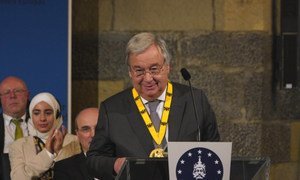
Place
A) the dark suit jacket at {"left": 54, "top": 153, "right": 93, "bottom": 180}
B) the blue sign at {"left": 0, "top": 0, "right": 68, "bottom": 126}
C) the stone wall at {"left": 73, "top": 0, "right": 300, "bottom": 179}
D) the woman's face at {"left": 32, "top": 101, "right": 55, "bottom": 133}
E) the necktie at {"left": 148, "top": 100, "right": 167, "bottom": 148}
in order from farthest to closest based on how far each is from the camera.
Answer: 1. the stone wall at {"left": 73, "top": 0, "right": 300, "bottom": 179}
2. the blue sign at {"left": 0, "top": 0, "right": 68, "bottom": 126}
3. the woman's face at {"left": 32, "top": 101, "right": 55, "bottom": 133}
4. the dark suit jacket at {"left": 54, "top": 153, "right": 93, "bottom": 180}
5. the necktie at {"left": 148, "top": 100, "right": 167, "bottom": 148}

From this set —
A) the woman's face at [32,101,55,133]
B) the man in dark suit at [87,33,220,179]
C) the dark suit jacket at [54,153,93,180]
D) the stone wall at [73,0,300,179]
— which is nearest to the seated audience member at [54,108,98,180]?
the dark suit jacket at [54,153,93,180]

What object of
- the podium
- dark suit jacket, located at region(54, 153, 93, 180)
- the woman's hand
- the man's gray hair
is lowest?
dark suit jacket, located at region(54, 153, 93, 180)

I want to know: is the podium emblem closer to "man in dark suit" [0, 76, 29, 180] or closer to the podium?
the podium

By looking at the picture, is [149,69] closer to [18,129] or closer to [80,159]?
[80,159]

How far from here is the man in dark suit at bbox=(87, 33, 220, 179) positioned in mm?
3764

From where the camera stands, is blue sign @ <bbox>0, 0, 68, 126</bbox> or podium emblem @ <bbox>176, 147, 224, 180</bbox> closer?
podium emblem @ <bbox>176, 147, 224, 180</bbox>

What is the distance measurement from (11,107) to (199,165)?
2.68m

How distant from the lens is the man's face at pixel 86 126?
5.30m

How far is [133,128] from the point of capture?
3.83m

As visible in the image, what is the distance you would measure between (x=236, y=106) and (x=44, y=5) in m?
1.60

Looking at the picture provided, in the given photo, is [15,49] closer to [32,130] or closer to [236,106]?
[32,130]

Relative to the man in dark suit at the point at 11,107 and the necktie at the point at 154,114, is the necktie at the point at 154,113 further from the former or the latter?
the man in dark suit at the point at 11,107

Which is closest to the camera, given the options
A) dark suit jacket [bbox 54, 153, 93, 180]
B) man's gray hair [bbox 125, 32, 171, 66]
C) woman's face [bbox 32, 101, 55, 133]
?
man's gray hair [bbox 125, 32, 171, 66]

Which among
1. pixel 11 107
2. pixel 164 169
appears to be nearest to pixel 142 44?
pixel 164 169
